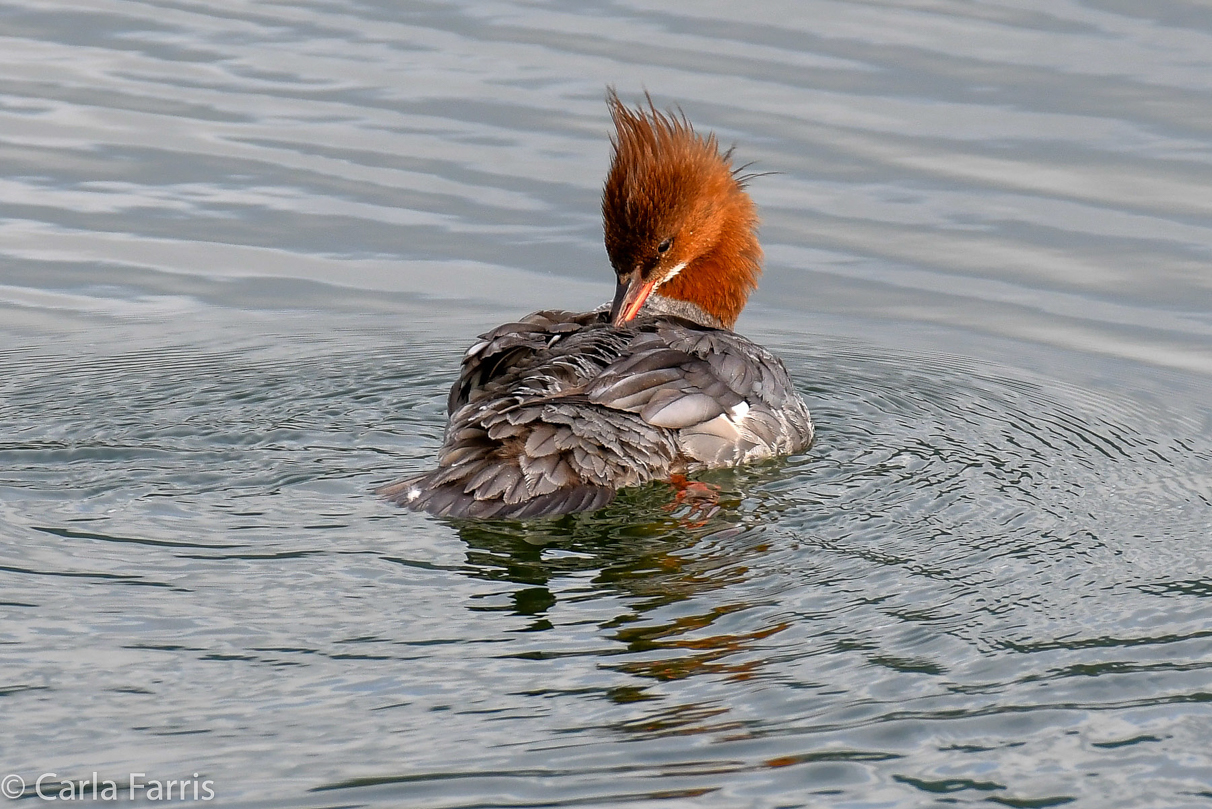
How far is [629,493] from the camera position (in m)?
7.66

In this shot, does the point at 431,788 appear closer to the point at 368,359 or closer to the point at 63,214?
the point at 368,359

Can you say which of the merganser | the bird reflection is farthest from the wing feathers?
the bird reflection

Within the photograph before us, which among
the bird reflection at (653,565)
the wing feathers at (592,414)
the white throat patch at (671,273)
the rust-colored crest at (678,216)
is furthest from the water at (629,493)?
the white throat patch at (671,273)

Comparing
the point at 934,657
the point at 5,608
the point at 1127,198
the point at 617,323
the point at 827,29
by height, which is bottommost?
the point at 5,608

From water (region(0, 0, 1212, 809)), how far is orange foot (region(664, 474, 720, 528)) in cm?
7

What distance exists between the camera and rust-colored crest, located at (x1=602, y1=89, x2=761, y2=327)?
873 cm

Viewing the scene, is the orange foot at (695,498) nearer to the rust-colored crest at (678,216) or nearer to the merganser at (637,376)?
the merganser at (637,376)

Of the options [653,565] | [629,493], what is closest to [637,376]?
[629,493]

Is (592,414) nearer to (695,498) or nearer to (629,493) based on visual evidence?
(629,493)

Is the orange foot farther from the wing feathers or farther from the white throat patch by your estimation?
the white throat patch

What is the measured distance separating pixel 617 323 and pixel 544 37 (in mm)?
5556

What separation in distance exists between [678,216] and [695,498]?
1.75m

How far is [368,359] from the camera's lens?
9484 mm

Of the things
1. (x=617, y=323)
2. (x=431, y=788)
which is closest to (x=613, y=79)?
(x=617, y=323)
